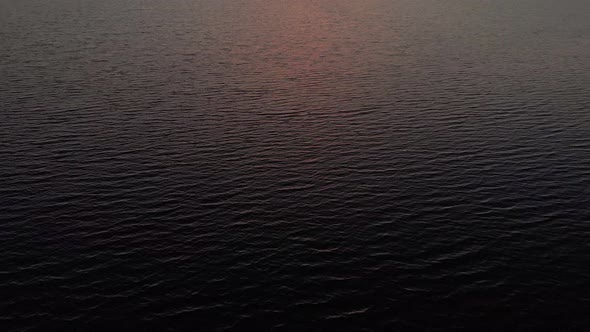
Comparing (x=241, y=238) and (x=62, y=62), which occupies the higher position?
(x=62, y=62)

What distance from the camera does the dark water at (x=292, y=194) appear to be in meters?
35.1

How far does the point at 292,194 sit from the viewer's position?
5053 cm

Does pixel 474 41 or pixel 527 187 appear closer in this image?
pixel 527 187

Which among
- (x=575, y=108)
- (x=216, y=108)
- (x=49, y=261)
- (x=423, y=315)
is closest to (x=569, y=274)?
(x=423, y=315)

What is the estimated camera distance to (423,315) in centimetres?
3406

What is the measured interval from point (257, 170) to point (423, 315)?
26.7 m

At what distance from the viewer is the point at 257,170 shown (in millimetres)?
56000

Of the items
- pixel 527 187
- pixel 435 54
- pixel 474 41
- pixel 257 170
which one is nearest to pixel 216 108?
pixel 257 170

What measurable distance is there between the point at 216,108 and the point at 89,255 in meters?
40.9

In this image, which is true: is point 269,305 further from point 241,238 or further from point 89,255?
point 89,255

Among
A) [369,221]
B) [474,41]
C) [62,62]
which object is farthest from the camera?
[474,41]

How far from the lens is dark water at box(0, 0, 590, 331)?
3512 cm

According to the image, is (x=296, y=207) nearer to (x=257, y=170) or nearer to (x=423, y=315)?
(x=257, y=170)

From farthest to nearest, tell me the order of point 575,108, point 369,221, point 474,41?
1. point 474,41
2. point 575,108
3. point 369,221
